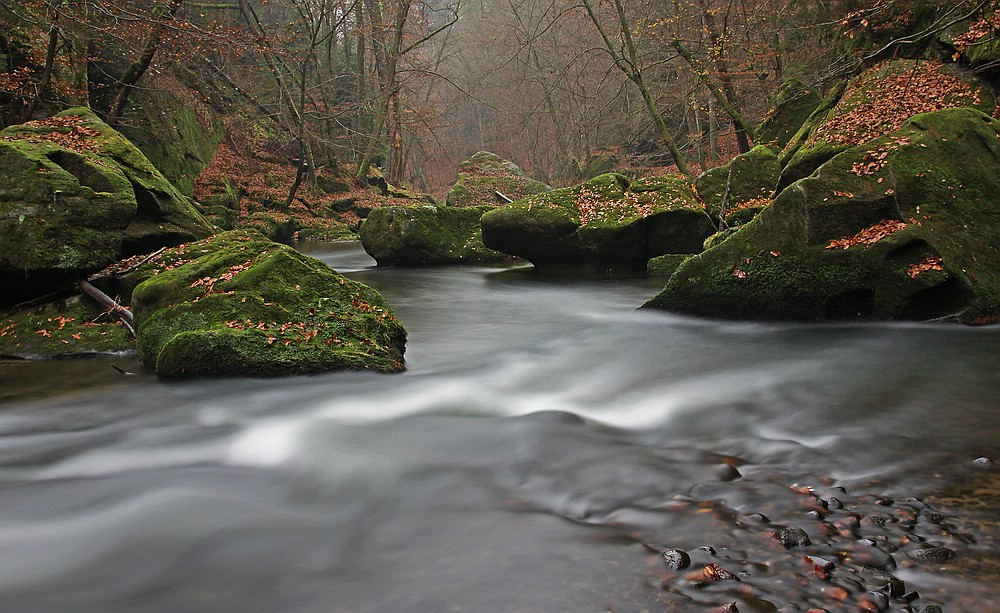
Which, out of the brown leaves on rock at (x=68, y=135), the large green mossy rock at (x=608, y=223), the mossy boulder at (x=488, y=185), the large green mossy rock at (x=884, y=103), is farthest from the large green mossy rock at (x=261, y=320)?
the mossy boulder at (x=488, y=185)

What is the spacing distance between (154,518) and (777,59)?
1694 cm

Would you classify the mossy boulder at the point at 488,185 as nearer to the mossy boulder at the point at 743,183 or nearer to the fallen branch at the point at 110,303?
the mossy boulder at the point at 743,183

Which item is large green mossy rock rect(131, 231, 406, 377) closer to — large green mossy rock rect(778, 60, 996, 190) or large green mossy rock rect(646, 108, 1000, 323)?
large green mossy rock rect(646, 108, 1000, 323)

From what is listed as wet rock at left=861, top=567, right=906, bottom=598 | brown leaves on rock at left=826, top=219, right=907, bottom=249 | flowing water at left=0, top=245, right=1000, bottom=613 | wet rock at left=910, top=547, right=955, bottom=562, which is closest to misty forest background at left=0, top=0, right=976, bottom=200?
brown leaves on rock at left=826, top=219, right=907, bottom=249

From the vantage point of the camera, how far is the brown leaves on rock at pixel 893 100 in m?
9.81

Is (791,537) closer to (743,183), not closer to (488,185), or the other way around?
(743,183)

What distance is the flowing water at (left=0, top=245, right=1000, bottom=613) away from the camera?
2.43 m

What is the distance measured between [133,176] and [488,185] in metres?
17.2

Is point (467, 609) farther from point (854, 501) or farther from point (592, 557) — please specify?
point (854, 501)

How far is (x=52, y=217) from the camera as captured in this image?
673 centimetres

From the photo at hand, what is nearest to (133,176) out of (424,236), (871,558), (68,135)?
(68,135)

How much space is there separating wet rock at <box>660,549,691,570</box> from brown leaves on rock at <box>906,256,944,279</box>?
5.04 metres

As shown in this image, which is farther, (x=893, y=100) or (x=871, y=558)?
(x=893, y=100)

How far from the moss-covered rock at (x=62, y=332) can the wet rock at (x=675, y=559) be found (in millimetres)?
5655
